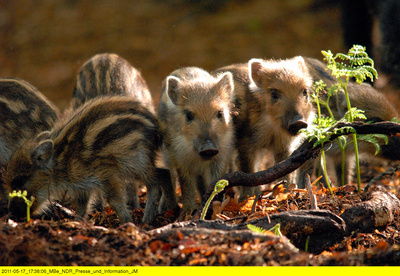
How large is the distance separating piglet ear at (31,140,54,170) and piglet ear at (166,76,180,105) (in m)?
1.30

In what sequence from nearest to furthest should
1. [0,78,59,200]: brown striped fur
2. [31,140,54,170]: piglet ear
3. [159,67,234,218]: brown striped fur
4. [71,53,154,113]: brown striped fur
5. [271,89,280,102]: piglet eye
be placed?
1. [31,140,54,170]: piglet ear
2. [159,67,234,218]: brown striped fur
3. [271,89,280,102]: piglet eye
4. [0,78,59,200]: brown striped fur
5. [71,53,154,113]: brown striped fur

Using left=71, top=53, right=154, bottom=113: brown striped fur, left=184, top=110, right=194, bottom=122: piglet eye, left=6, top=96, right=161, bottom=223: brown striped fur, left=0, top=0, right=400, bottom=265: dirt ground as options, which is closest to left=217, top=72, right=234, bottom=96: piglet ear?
left=184, top=110, right=194, bottom=122: piglet eye

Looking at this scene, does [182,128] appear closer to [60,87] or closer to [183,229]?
[183,229]

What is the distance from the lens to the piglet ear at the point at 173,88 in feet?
16.3

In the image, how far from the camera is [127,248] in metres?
2.84

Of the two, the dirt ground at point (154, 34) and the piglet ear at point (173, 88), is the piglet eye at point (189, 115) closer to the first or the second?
the piglet ear at point (173, 88)

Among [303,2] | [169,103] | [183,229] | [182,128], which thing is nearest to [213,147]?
[182,128]

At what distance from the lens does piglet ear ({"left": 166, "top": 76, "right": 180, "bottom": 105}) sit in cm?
496

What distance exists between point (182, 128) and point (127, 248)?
2139 millimetres

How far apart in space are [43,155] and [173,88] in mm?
1457

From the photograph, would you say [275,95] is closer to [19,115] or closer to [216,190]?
[216,190]

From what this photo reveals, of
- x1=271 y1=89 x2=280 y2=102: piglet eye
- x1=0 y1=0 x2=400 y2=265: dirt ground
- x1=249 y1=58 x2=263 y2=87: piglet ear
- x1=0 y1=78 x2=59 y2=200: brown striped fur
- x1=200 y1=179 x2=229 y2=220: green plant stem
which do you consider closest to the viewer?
x1=200 y1=179 x2=229 y2=220: green plant stem

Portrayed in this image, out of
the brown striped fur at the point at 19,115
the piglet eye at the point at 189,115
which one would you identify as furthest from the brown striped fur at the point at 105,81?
the piglet eye at the point at 189,115

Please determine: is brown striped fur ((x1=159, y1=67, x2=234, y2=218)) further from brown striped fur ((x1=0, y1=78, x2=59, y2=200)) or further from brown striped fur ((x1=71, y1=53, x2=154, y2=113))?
brown striped fur ((x1=0, y1=78, x2=59, y2=200))
